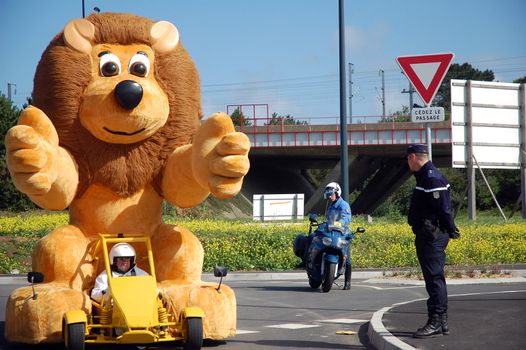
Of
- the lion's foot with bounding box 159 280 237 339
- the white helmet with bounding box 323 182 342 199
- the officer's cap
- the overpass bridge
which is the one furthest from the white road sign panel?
the overpass bridge

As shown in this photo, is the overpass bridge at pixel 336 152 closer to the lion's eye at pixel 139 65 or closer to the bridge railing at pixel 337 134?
the bridge railing at pixel 337 134

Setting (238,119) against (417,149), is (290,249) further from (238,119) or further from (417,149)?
(238,119)

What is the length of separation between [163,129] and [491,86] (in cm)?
1491

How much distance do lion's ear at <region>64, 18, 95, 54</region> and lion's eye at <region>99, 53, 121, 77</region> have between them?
0.77ft

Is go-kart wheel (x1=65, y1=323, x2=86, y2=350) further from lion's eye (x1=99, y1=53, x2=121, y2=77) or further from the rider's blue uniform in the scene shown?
the rider's blue uniform

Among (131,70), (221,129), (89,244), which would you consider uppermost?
(131,70)

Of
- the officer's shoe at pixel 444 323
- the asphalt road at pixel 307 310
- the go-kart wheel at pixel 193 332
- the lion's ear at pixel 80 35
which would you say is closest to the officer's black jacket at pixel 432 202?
the officer's shoe at pixel 444 323

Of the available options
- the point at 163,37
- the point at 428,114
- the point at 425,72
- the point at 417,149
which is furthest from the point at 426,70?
the point at 163,37

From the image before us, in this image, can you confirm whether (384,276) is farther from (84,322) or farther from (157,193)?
(84,322)

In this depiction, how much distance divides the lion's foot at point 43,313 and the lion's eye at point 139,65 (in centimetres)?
254

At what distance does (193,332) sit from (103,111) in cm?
262

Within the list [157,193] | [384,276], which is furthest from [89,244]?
[384,276]

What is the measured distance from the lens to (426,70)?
13586mm

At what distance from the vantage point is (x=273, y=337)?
10.6 metres
